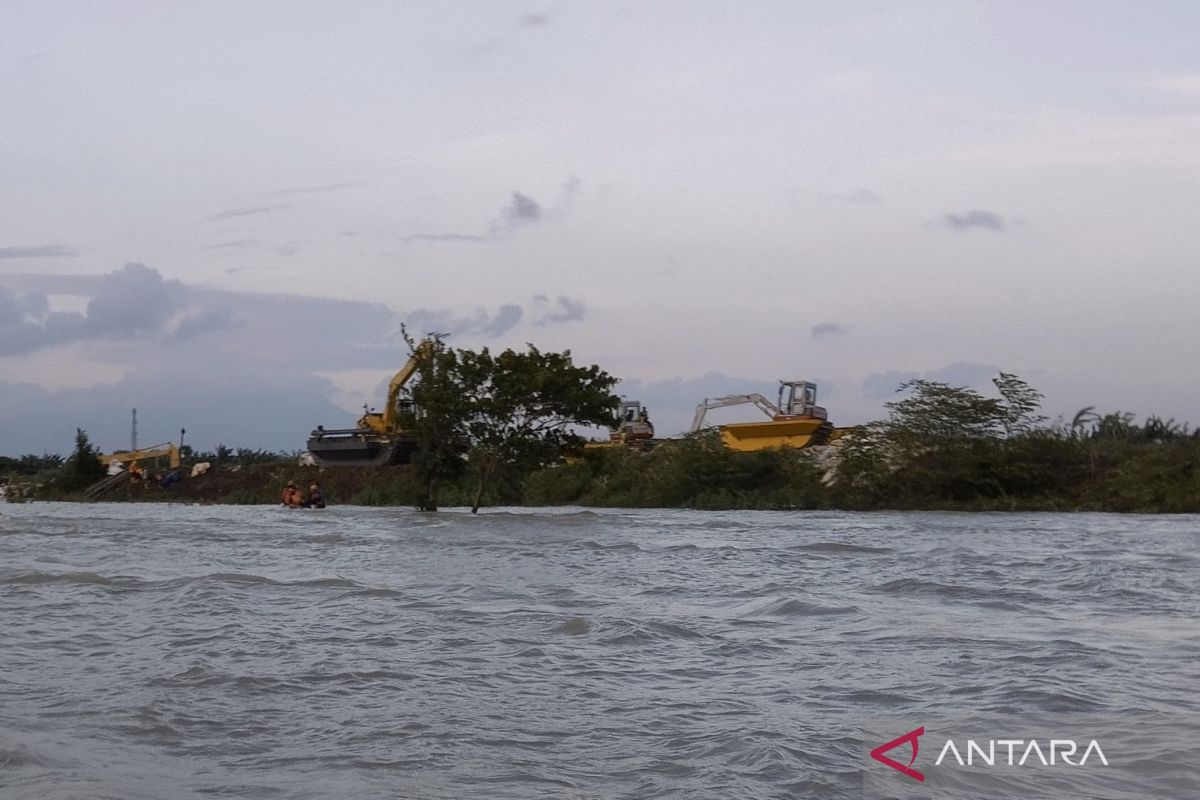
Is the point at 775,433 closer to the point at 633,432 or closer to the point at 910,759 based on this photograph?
the point at 633,432

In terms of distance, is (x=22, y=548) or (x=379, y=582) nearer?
(x=379, y=582)

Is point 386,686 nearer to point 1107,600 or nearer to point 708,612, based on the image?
point 708,612

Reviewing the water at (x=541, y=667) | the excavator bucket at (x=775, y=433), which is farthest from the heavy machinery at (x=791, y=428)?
the water at (x=541, y=667)

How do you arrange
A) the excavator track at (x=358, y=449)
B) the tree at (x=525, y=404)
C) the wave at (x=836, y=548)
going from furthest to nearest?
the excavator track at (x=358, y=449) < the tree at (x=525, y=404) < the wave at (x=836, y=548)

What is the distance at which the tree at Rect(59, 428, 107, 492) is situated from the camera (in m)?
67.4

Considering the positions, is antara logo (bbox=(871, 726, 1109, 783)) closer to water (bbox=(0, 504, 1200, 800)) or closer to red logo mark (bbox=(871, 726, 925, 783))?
red logo mark (bbox=(871, 726, 925, 783))

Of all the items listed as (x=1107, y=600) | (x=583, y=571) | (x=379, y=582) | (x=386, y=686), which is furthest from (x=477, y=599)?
(x=1107, y=600)

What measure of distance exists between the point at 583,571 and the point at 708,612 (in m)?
4.73

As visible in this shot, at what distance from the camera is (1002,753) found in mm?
5191

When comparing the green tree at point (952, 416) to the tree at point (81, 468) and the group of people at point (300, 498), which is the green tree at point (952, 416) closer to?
the group of people at point (300, 498)

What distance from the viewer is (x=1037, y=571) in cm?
1459

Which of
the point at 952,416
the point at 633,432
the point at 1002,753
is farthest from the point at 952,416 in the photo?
the point at 1002,753

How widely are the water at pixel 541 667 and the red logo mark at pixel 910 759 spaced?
6.0 inches

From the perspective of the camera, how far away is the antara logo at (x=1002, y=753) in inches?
198
